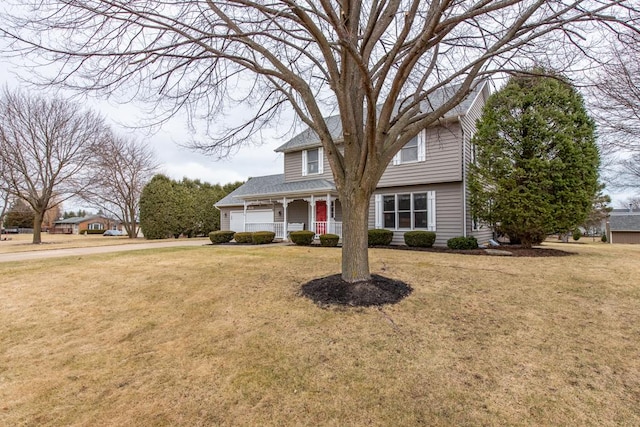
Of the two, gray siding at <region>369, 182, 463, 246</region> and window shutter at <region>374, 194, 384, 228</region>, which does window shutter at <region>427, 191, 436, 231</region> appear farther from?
window shutter at <region>374, 194, 384, 228</region>

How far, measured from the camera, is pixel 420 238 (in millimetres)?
12141

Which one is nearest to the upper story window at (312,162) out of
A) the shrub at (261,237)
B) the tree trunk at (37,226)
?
the shrub at (261,237)

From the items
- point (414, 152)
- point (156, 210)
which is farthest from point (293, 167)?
point (156, 210)

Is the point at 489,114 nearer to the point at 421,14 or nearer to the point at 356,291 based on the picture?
the point at 421,14

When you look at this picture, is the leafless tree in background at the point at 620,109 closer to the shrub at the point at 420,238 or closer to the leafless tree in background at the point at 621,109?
the leafless tree in background at the point at 621,109

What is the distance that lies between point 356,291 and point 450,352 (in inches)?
72.5

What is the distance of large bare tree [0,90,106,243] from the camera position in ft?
72.5

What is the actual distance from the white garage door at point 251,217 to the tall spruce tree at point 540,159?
446 inches

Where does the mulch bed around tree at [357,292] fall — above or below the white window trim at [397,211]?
below

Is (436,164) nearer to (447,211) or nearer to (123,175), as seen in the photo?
(447,211)

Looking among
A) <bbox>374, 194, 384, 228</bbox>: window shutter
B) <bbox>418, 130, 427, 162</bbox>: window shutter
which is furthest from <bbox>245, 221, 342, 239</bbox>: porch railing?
<bbox>418, 130, 427, 162</bbox>: window shutter

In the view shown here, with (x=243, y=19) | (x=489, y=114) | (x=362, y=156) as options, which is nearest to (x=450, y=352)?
(x=362, y=156)

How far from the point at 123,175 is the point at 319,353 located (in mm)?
31881

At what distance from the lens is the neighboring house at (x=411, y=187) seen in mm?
12234
